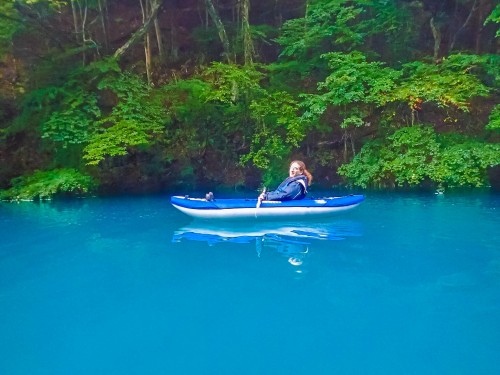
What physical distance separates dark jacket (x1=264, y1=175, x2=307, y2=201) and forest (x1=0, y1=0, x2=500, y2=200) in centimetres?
295

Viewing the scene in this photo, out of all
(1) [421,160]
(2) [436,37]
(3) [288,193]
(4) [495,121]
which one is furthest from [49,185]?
(2) [436,37]

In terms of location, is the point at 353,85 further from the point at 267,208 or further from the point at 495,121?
the point at 267,208

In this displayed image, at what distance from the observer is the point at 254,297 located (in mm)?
4766

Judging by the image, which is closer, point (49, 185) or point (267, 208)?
point (267, 208)

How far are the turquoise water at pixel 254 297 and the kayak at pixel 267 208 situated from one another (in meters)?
0.23

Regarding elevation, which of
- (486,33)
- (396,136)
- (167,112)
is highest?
(486,33)

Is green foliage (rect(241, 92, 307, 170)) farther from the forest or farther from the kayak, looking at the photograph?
the kayak

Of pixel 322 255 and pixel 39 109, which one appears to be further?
pixel 39 109

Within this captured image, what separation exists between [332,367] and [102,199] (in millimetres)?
9157

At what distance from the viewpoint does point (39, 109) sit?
11.5 m

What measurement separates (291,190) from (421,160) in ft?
12.5

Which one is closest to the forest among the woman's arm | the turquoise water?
the turquoise water

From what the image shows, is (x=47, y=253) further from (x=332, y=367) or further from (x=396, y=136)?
(x=396, y=136)

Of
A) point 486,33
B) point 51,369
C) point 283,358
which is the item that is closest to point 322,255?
point 283,358
